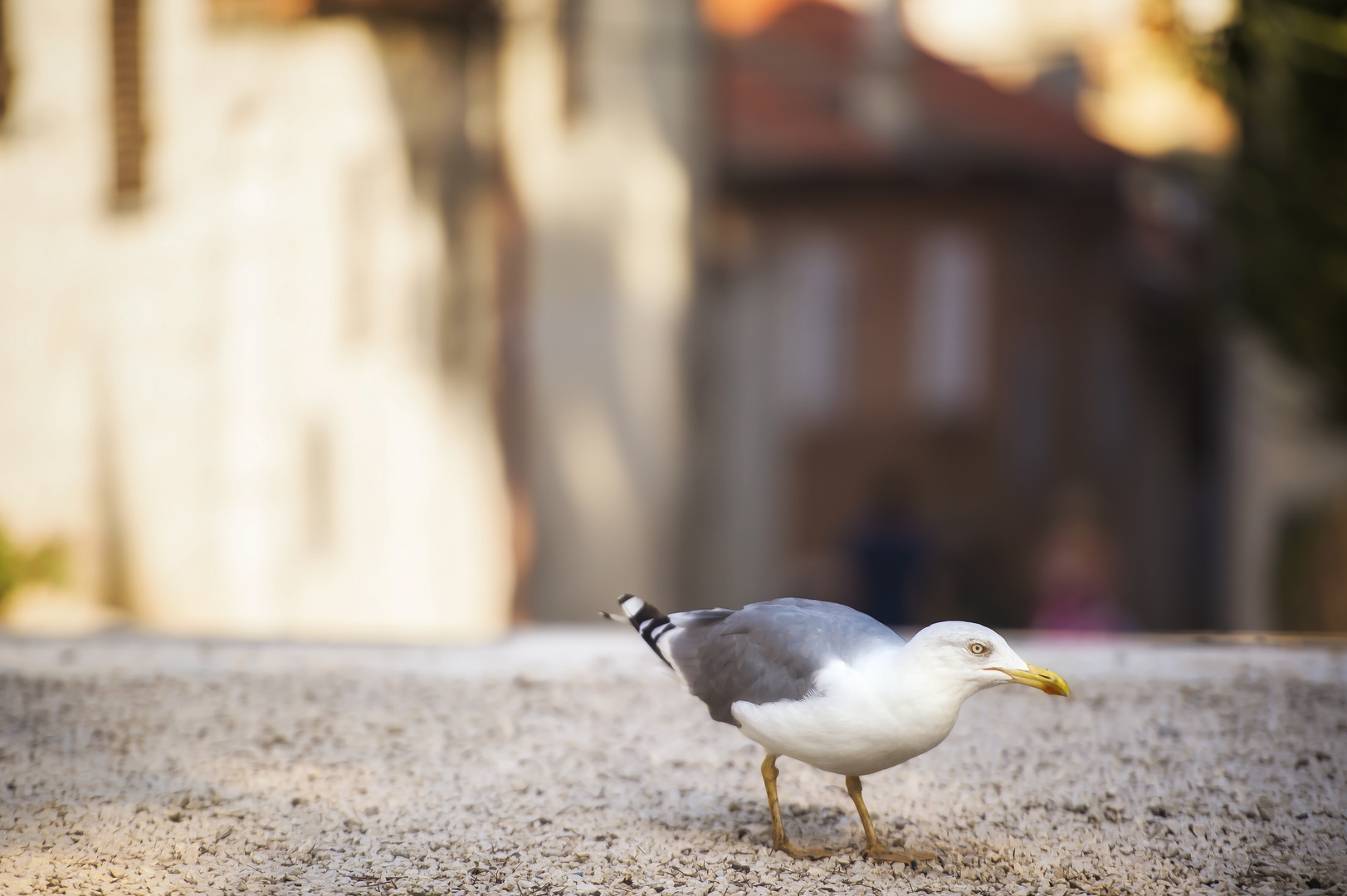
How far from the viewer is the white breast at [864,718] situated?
274cm

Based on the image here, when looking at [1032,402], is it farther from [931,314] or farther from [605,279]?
[605,279]

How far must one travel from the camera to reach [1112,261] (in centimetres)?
1992

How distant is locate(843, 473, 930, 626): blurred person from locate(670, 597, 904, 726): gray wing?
6.88 m

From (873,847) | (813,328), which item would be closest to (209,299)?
(873,847)

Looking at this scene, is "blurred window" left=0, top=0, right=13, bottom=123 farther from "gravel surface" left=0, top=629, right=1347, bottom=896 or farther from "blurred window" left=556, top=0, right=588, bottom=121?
"gravel surface" left=0, top=629, right=1347, bottom=896

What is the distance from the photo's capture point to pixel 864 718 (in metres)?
2.75

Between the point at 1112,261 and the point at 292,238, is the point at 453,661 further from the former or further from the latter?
the point at 1112,261

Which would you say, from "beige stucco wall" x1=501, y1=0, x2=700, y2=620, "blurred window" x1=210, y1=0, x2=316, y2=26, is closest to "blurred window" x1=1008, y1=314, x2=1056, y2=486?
"beige stucco wall" x1=501, y1=0, x2=700, y2=620

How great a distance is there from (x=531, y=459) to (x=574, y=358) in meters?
0.76

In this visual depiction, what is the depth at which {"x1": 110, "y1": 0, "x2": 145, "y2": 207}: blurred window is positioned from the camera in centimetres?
747

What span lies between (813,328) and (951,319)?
1.95 metres

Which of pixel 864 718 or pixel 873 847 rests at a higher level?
pixel 864 718

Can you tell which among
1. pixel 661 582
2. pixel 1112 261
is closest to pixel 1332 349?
pixel 661 582

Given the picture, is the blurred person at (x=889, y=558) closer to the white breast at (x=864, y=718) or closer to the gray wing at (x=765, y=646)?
the gray wing at (x=765, y=646)
